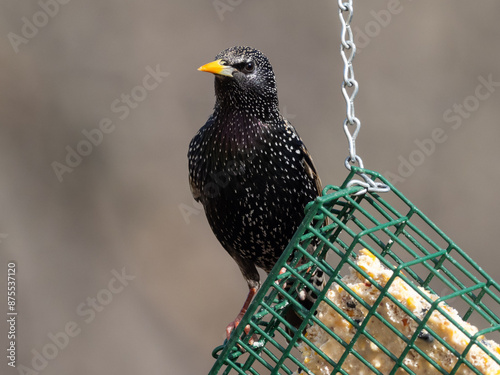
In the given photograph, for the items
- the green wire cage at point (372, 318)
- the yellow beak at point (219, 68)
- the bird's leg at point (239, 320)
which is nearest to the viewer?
the green wire cage at point (372, 318)

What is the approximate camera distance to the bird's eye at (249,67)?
3486 millimetres

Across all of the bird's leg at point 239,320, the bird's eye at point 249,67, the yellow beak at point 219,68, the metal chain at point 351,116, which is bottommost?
the bird's leg at point 239,320

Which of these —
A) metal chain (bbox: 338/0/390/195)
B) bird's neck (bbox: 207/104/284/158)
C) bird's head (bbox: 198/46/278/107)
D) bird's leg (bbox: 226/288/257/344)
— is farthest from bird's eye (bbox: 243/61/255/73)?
bird's leg (bbox: 226/288/257/344)

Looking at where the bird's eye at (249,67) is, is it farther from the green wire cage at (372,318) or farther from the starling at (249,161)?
the green wire cage at (372,318)

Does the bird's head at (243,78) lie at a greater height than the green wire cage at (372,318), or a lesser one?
greater

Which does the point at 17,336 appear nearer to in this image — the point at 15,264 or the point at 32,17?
the point at 15,264

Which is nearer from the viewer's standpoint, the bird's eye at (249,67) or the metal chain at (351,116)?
the metal chain at (351,116)

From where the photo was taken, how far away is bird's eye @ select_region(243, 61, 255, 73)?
3.49m

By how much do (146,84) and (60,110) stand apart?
702mm

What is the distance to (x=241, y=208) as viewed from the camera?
11.6 ft

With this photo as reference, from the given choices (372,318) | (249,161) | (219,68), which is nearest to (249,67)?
(219,68)

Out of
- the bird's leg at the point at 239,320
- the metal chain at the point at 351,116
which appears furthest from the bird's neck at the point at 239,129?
the metal chain at the point at 351,116

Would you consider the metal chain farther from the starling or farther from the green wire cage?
the starling

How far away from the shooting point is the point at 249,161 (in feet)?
11.5
